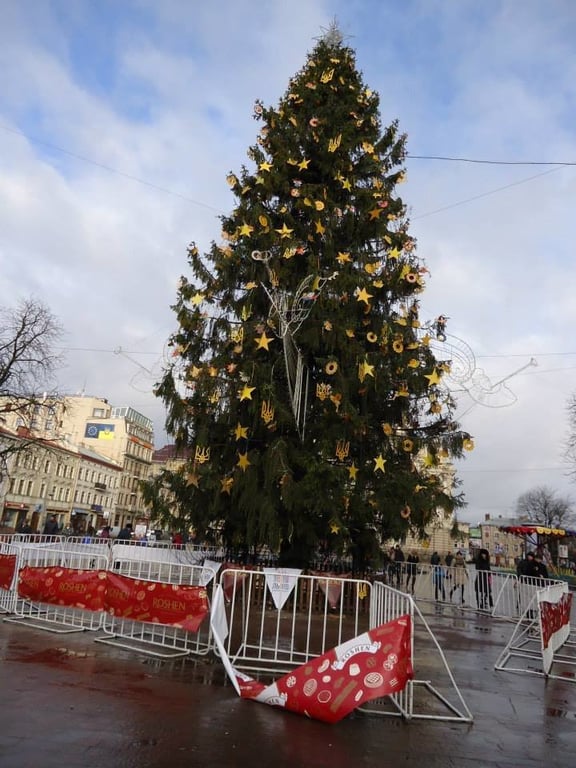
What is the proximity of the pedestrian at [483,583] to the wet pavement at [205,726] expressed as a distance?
348 inches

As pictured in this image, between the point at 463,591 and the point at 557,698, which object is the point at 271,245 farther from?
the point at 463,591

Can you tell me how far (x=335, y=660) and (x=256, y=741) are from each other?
39.0 inches

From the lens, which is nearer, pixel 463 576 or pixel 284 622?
pixel 284 622

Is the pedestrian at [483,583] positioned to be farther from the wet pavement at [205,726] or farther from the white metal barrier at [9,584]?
the white metal barrier at [9,584]

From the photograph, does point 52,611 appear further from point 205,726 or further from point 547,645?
point 547,645

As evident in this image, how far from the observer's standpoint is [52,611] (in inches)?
370

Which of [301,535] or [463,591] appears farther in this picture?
[463,591]

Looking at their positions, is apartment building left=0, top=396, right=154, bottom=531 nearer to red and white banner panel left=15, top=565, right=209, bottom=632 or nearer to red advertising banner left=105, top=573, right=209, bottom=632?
red and white banner panel left=15, top=565, right=209, bottom=632

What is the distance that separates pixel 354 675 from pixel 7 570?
7071 mm

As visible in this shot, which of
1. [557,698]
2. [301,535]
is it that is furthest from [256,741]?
[301,535]

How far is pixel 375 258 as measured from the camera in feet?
42.8

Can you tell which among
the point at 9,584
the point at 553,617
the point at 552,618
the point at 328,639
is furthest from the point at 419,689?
the point at 9,584

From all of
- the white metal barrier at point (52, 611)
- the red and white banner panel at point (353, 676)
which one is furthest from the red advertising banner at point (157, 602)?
the red and white banner panel at point (353, 676)

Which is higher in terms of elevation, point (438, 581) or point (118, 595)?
point (438, 581)
